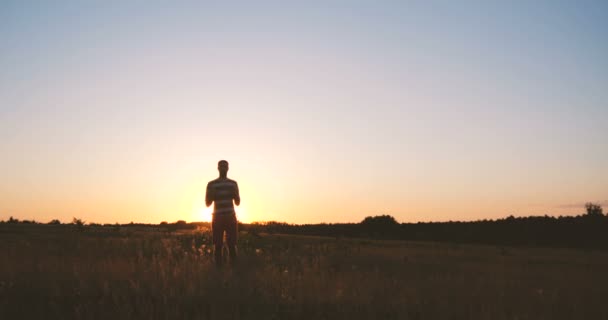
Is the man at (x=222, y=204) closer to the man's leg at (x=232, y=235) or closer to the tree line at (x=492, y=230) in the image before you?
the man's leg at (x=232, y=235)

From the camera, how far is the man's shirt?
10594 millimetres

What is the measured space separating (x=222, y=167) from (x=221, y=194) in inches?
21.1

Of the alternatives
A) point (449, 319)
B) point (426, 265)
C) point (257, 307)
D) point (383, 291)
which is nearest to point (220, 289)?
point (257, 307)

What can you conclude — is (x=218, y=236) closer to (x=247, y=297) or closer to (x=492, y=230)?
(x=247, y=297)

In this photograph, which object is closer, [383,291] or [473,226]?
[383,291]

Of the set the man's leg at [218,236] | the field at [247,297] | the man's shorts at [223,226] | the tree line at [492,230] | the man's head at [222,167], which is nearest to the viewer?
the field at [247,297]

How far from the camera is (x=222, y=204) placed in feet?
34.9

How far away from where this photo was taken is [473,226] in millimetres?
43375

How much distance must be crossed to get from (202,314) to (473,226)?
4072 cm

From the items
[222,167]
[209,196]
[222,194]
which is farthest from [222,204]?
[222,167]

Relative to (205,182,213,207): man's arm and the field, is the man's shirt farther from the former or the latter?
the field

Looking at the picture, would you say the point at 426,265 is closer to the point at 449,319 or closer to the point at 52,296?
the point at 449,319

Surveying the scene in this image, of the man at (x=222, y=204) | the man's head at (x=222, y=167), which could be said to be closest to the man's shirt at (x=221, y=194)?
the man at (x=222, y=204)

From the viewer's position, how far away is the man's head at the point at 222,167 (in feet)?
35.2
